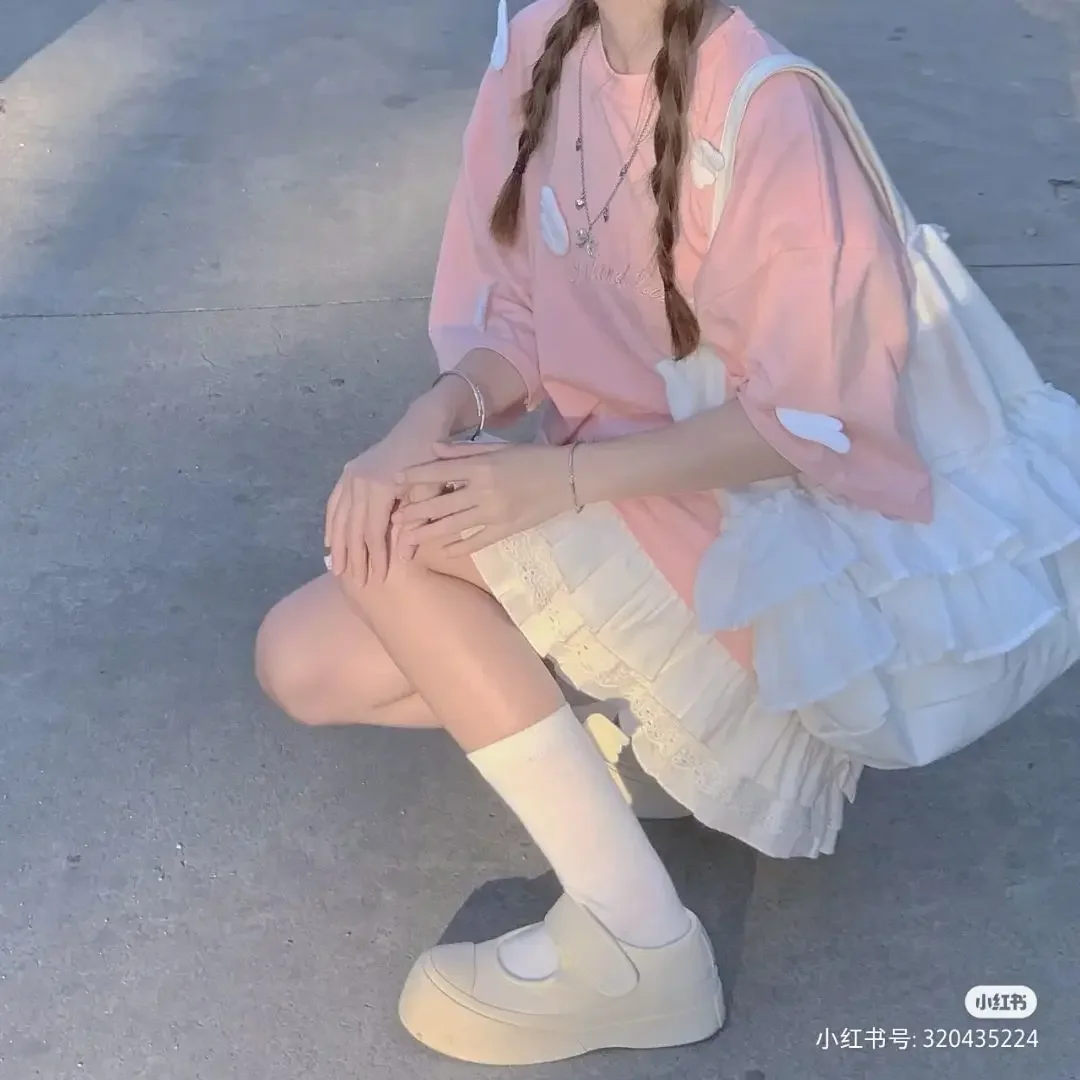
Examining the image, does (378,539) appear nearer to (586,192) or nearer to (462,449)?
(462,449)

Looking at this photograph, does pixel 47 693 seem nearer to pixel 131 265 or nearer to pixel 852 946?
pixel 852 946

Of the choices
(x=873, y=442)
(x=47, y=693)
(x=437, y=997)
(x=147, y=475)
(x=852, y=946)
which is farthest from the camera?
(x=147, y=475)

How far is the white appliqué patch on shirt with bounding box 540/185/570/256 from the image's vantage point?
149cm

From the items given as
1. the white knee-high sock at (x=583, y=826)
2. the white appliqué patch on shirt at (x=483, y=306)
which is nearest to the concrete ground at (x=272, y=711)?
the white knee-high sock at (x=583, y=826)

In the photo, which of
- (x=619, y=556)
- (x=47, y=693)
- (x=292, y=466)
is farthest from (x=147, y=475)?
(x=619, y=556)

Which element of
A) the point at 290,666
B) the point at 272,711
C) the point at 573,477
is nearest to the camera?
the point at 573,477

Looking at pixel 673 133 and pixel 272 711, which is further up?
pixel 673 133

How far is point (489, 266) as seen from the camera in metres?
1.62

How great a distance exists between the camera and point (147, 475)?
2.30 m

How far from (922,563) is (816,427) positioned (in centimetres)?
15

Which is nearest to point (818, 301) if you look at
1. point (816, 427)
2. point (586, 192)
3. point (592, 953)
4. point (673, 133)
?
point (816, 427)

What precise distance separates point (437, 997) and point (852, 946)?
44cm

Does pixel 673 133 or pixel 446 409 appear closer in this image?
pixel 673 133

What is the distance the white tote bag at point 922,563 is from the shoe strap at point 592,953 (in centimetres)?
26
